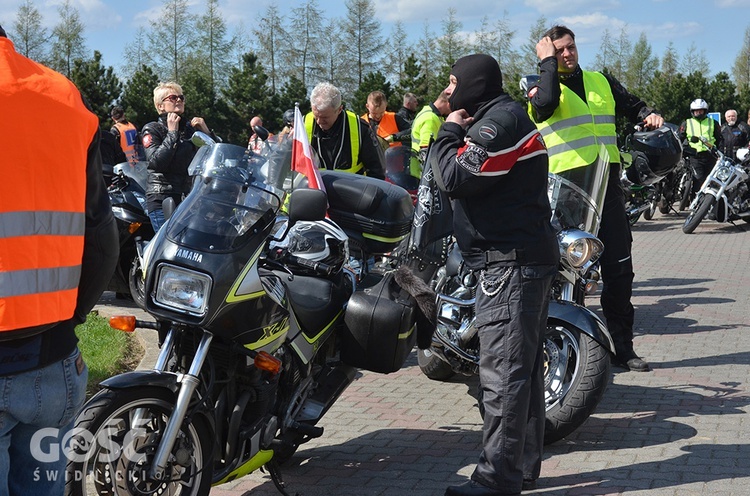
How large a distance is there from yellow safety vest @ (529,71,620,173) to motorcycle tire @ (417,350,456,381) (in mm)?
1469

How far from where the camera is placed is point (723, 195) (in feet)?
50.9

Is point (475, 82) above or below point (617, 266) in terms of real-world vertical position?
above

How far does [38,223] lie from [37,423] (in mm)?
515

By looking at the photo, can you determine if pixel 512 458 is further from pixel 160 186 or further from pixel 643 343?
pixel 160 186

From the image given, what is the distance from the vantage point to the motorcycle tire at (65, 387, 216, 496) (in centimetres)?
337

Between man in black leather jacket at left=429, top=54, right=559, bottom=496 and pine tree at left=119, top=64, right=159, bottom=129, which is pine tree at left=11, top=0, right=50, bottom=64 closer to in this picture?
pine tree at left=119, top=64, right=159, bottom=129

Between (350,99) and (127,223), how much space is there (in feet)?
135

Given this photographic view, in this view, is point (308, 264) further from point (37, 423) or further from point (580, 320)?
point (37, 423)

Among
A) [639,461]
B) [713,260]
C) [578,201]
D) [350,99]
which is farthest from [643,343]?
[350,99]

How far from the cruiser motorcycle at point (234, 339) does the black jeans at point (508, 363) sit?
1.65ft

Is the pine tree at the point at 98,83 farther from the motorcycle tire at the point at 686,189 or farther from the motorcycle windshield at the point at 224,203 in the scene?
the motorcycle windshield at the point at 224,203

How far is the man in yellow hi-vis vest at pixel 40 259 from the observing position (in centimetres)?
233

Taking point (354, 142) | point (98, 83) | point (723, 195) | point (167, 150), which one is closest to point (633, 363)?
point (354, 142)

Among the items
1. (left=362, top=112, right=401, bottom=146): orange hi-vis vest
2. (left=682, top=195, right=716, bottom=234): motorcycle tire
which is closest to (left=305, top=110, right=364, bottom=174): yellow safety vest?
(left=362, top=112, right=401, bottom=146): orange hi-vis vest
